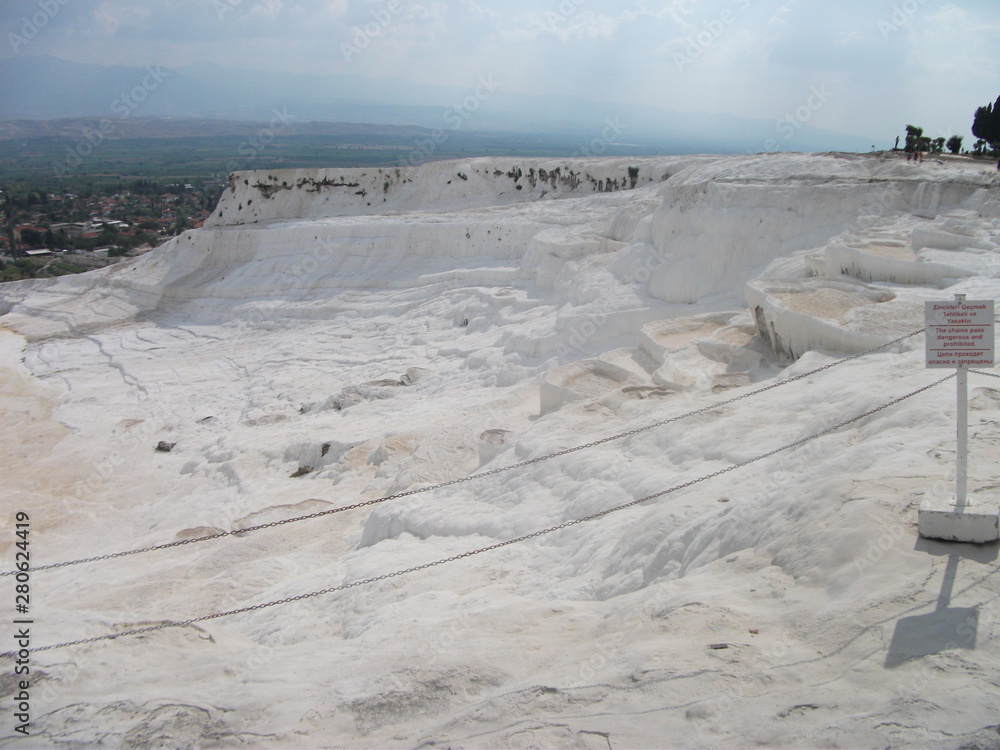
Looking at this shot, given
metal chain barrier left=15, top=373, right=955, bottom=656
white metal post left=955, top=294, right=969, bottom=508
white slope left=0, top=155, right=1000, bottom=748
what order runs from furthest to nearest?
metal chain barrier left=15, top=373, right=955, bottom=656, white metal post left=955, top=294, right=969, bottom=508, white slope left=0, top=155, right=1000, bottom=748

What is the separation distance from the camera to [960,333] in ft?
11.6

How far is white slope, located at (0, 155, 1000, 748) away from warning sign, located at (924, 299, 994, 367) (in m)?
0.73

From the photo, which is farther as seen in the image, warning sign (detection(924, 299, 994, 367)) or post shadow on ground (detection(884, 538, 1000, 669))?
warning sign (detection(924, 299, 994, 367))

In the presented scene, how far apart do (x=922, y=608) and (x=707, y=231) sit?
988 centimetres

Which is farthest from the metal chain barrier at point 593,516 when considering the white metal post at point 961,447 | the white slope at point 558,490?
the white metal post at point 961,447

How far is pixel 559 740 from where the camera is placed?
2846 millimetres

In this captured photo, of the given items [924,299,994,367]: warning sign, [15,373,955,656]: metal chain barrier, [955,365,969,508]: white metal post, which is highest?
[924,299,994,367]: warning sign

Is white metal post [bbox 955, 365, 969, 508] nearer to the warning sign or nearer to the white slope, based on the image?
the warning sign

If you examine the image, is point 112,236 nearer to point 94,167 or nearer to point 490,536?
point 490,536

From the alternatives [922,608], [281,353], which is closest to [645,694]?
[922,608]

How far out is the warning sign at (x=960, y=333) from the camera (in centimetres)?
349

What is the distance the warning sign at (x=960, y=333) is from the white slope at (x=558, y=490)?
0.73 meters

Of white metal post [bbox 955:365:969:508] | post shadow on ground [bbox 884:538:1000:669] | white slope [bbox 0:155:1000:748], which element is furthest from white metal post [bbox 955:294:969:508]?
post shadow on ground [bbox 884:538:1000:669]

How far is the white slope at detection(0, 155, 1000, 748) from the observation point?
308 centimetres
